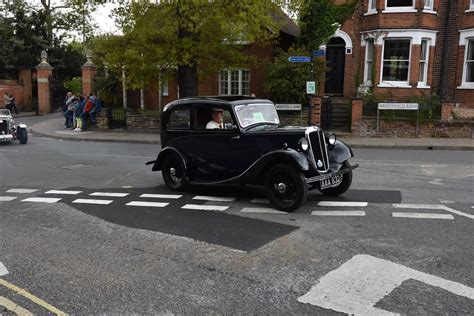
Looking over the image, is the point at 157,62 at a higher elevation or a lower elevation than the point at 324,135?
higher

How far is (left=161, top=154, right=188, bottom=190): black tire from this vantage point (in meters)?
9.02

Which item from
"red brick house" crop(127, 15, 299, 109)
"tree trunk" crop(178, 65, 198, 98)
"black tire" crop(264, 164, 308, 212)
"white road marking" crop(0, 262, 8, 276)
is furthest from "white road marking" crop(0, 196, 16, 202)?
"red brick house" crop(127, 15, 299, 109)

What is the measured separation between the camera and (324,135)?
792 cm

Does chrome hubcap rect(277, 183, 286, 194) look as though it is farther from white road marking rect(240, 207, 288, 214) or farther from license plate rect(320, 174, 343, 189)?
license plate rect(320, 174, 343, 189)

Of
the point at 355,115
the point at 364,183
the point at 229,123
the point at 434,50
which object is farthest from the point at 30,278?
the point at 434,50

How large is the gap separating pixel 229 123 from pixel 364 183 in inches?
131

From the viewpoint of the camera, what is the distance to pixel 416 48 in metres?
22.4

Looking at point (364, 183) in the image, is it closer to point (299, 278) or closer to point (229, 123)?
point (229, 123)

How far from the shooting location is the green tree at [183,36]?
17.0m

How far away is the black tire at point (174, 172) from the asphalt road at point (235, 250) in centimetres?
23

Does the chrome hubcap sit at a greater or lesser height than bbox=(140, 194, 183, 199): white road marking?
greater

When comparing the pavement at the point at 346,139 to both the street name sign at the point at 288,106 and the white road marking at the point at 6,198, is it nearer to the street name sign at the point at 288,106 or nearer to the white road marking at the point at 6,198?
the street name sign at the point at 288,106

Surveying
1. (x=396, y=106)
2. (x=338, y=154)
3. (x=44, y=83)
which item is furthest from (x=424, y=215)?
(x=44, y=83)

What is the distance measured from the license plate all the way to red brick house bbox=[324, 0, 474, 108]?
15.9 metres
